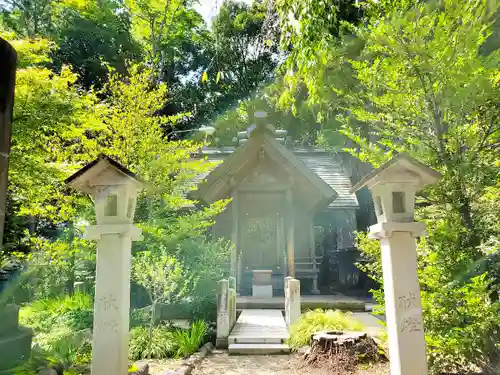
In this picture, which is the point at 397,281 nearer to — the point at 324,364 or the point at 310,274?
the point at 324,364

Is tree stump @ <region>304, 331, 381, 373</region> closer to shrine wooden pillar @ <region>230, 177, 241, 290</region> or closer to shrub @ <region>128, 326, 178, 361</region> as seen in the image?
shrub @ <region>128, 326, 178, 361</region>

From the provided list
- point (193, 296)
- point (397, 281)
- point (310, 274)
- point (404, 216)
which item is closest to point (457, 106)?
point (404, 216)

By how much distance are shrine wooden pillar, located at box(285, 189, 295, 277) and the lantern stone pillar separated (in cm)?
810

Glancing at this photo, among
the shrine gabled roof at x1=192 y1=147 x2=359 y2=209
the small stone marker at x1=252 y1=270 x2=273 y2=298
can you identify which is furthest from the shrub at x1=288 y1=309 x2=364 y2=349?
the shrine gabled roof at x1=192 y1=147 x2=359 y2=209

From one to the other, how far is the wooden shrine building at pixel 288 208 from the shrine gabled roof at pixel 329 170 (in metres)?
0.04

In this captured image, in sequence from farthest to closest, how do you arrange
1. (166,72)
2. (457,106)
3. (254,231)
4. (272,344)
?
1. (166,72)
2. (254,231)
3. (272,344)
4. (457,106)

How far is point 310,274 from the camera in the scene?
12812mm

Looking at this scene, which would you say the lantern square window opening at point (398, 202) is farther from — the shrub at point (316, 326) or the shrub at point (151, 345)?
the shrub at point (151, 345)

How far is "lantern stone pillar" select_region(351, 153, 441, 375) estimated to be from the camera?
368 cm

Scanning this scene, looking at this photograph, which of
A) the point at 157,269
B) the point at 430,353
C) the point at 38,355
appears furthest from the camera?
the point at 157,269

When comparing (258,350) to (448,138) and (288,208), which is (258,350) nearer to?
(448,138)

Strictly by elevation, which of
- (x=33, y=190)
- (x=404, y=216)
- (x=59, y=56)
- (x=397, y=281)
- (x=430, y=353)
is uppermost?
(x=59, y=56)

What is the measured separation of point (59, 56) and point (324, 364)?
2295 cm

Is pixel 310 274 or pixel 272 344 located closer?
pixel 272 344
